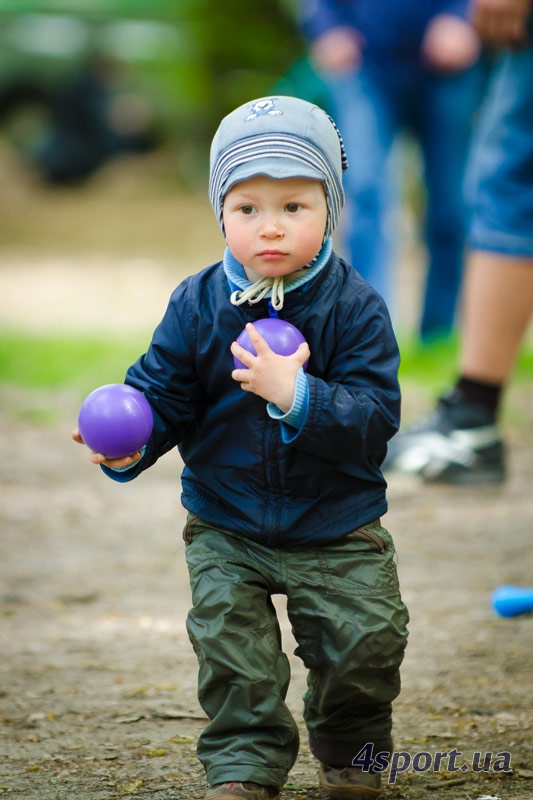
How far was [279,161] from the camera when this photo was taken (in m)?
2.10

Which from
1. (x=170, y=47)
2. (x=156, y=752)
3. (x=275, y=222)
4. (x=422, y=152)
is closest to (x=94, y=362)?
(x=422, y=152)

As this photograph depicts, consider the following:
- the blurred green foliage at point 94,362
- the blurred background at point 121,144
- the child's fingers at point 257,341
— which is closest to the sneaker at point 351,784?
the child's fingers at point 257,341

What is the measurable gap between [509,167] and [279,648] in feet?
6.99

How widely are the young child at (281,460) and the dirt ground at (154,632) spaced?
18 centimetres

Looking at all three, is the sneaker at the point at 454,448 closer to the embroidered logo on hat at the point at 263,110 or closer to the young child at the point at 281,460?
the young child at the point at 281,460

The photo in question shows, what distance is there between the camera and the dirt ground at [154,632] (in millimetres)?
2336

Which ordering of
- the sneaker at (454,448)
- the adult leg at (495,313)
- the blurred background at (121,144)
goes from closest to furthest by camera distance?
1. the adult leg at (495,313)
2. the sneaker at (454,448)
3. the blurred background at (121,144)

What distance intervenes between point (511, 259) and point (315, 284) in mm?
1845

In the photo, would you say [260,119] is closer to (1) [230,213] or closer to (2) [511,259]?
(1) [230,213]

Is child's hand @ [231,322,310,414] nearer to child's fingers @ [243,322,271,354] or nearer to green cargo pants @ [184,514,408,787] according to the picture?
child's fingers @ [243,322,271,354]

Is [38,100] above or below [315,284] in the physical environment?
above

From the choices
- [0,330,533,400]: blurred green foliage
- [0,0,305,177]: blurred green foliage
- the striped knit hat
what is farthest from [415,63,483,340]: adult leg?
[0,0,305,177]: blurred green foliage

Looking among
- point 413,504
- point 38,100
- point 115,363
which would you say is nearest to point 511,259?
point 413,504

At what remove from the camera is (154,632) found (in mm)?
3084
